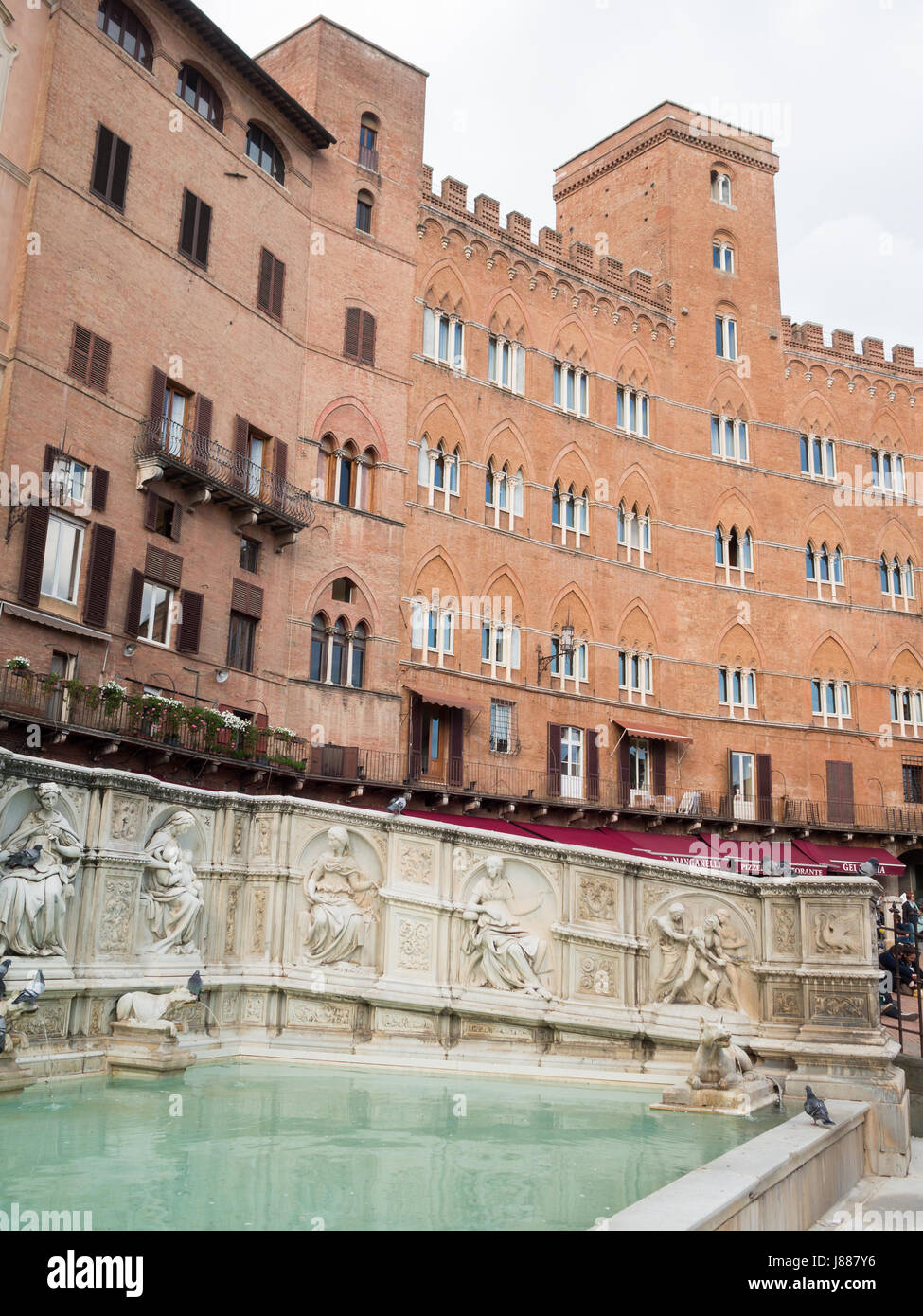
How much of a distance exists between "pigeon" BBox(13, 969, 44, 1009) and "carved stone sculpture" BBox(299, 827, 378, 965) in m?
3.16

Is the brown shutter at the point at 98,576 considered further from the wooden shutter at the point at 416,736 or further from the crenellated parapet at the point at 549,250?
the crenellated parapet at the point at 549,250

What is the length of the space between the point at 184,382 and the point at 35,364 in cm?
422

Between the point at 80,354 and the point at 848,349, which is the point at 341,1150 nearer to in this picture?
the point at 80,354

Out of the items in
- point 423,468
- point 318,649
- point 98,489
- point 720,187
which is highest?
point 720,187

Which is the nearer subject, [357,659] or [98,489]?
[98,489]

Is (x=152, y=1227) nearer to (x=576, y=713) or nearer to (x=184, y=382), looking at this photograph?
(x=184, y=382)

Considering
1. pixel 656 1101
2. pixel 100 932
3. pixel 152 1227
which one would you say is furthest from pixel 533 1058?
pixel 152 1227

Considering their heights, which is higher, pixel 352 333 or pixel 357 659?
pixel 352 333

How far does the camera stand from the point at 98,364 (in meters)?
24.1

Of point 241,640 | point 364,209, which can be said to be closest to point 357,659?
point 241,640

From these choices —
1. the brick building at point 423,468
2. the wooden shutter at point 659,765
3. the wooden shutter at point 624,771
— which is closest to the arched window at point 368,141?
the brick building at point 423,468

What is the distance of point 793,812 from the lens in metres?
37.7

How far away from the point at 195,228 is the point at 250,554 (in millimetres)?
7685

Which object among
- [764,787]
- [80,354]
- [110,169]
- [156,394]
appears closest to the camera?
[80,354]
